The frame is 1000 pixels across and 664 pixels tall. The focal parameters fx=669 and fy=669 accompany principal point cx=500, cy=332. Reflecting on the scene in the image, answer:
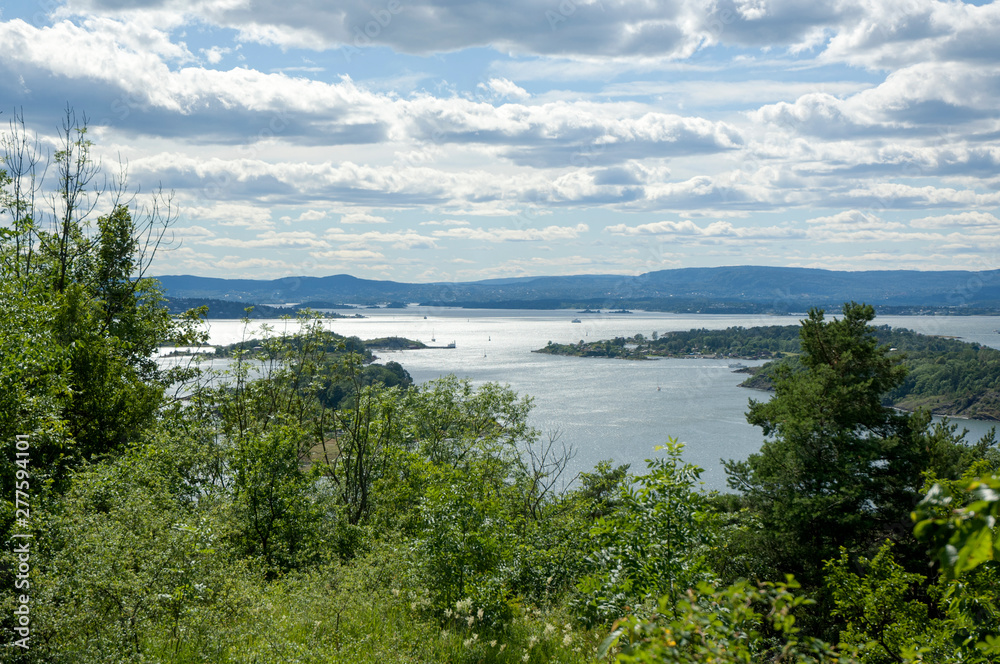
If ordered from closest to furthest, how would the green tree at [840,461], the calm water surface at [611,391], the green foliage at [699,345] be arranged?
the green tree at [840,461] < the calm water surface at [611,391] < the green foliage at [699,345]

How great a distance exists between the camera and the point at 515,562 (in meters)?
9.45

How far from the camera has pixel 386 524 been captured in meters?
15.1

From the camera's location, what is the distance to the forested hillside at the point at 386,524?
5723mm

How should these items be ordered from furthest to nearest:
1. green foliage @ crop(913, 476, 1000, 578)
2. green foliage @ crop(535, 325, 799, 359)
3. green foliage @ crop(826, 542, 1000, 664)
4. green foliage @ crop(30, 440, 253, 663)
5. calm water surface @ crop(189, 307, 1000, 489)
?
1. green foliage @ crop(535, 325, 799, 359)
2. calm water surface @ crop(189, 307, 1000, 489)
3. green foliage @ crop(826, 542, 1000, 664)
4. green foliage @ crop(30, 440, 253, 663)
5. green foliage @ crop(913, 476, 1000, 578)

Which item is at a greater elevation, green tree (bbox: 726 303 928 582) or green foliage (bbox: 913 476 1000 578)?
green foliage (bbox: 913 476 1000 578)

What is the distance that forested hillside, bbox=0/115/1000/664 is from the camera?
5723mm

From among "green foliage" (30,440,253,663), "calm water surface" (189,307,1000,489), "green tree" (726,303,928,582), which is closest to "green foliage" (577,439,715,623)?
"green foliage" (30,440,253,663)

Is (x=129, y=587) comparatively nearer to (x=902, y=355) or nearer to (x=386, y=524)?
(x=386, y=524)

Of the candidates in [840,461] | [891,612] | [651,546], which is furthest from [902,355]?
[651,546]

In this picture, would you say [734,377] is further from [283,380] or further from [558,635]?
[558,635]

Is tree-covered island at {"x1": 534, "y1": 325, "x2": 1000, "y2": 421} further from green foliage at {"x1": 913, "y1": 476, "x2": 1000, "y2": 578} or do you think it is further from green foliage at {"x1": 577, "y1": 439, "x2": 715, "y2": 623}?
green foliage at {"x1": 913, "y1": 476, "x2": 1000, "y2": 578}

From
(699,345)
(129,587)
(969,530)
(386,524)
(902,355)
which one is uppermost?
(969,530)

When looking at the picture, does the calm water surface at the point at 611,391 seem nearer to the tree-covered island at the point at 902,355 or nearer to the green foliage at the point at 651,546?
the tree-covered island at the point at 902,355

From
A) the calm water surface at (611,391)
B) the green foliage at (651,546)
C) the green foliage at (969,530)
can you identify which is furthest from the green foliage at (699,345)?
the green foliage at (969,530)
